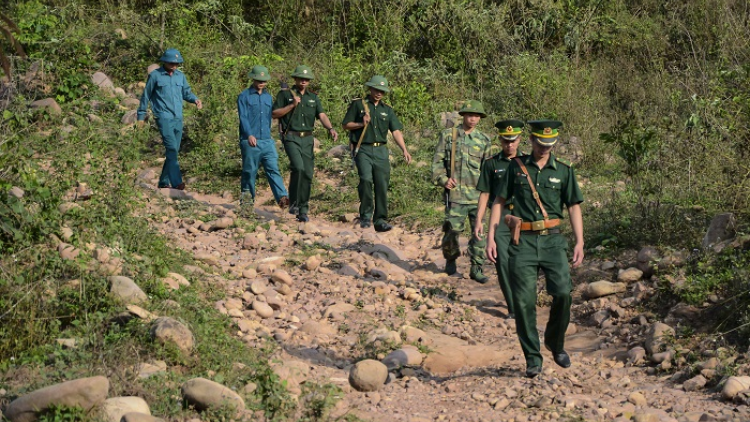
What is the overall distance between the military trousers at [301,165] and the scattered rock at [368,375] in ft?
15.7

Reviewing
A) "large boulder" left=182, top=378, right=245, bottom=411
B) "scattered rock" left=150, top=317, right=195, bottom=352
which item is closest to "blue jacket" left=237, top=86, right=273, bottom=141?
"scattered rock" left=150, top=317, right=195, bottom=352

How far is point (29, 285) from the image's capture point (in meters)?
6.43

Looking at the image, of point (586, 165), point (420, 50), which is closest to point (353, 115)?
point (586, 165)

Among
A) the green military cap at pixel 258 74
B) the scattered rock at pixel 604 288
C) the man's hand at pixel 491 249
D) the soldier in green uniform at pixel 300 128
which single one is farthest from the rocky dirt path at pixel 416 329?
the green military cap at pixel 258 74

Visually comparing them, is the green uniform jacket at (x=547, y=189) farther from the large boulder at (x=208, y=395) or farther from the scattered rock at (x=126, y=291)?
the scattered rock at (x=126, y=291)

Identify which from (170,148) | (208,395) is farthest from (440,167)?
(170,148)

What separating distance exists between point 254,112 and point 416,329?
4415mm

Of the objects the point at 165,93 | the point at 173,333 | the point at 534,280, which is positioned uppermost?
the point at 534,280

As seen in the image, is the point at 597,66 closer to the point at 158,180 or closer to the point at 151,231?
the point at 158,180

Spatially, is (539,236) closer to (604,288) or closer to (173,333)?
(604,288)

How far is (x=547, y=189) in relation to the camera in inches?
263

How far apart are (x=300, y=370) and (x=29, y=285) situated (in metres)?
1.90

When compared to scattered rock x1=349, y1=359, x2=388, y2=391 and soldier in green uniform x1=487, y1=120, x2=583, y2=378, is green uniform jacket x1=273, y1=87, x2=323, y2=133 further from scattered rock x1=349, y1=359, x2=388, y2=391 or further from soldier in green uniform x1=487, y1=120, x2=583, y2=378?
scattered rock x1=349, y1=359, x2=388, y2=391

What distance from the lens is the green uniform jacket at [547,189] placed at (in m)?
6.67
